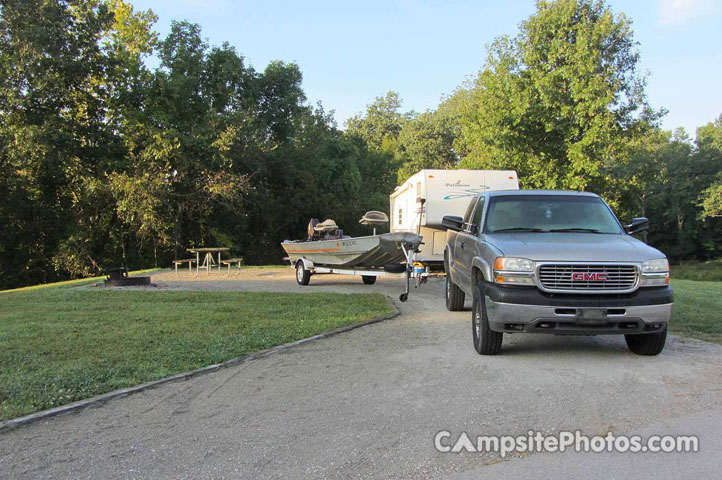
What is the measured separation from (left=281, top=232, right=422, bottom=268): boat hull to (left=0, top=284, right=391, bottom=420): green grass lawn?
4.09ft

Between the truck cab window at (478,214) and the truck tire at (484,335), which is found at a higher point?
the truck cab window at (478,214)

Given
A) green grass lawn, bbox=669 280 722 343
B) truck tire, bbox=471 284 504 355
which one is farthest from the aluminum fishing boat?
truck tire, bbox=471 284 504 355

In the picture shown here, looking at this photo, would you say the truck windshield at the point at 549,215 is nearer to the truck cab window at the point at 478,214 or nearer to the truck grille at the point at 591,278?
the truck cab window at the point at 478,214

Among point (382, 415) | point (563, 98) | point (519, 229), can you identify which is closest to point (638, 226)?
point (519, 229)

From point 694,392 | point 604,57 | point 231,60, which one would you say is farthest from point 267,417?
point 231,60

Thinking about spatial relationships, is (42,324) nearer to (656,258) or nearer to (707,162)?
(656,258)

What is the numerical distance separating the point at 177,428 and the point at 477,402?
98.1 inches

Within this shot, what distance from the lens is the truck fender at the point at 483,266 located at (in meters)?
6.59

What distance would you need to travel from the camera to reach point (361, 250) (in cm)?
1390

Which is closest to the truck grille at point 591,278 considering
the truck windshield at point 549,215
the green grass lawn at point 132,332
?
the truck windshield at point 549,215

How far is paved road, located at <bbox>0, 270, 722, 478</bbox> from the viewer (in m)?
3.66

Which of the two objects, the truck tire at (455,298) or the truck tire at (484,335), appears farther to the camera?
the truck tire at (455,298)

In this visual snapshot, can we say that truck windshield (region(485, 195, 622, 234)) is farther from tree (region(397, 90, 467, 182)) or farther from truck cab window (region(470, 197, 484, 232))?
tree (region(397, 90, 467, 182))

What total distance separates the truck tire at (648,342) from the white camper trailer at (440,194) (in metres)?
8.57
